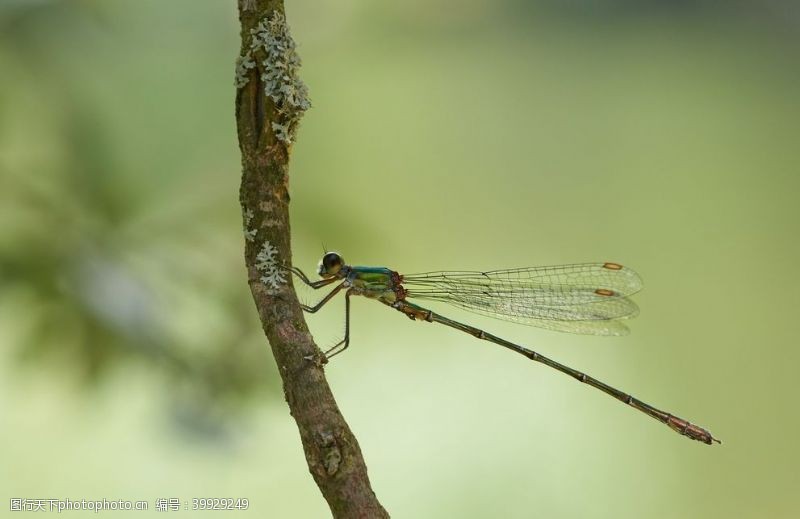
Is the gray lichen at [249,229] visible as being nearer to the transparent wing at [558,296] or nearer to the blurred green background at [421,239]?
the blurred green background at [421,239]

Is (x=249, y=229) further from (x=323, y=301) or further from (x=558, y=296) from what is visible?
(x=558, y=296)

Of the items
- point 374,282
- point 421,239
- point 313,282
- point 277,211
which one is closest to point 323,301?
point 313,282

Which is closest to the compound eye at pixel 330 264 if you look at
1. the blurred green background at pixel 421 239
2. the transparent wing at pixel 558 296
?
the blurred green background at pixel 421 239

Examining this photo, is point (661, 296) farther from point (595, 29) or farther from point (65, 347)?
point (65, 347)

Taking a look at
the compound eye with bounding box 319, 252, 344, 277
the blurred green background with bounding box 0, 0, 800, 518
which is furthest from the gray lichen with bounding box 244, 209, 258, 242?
the blurred green background with bounding box 0, 0, 800, 518

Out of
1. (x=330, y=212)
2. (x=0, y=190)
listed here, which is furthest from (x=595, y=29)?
(x=0, y=190)

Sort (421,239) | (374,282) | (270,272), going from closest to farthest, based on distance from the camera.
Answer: (270,272), (374,282), (421,239)

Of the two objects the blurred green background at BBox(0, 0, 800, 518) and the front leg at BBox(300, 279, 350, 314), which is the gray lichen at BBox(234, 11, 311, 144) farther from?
the blurred green background at BBox(0, 0, 800, 518)

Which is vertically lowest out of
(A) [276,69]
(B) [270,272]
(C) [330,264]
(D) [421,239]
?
(B) [270,272]
